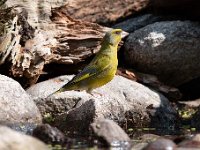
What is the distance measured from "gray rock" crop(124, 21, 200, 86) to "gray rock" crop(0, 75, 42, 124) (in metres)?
3.09

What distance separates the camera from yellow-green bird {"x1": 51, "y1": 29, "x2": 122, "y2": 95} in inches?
391

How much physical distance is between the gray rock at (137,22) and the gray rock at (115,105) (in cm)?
215

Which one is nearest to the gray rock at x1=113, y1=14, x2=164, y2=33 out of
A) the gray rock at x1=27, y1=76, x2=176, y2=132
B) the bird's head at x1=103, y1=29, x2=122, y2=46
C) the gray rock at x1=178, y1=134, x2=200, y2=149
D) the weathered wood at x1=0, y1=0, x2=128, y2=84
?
the weathered wood at x1=0, y1=0, x2=128, y2=84

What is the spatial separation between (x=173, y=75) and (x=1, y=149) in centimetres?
696

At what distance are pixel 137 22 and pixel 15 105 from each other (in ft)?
15.2

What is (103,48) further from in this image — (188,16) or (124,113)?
(188,16)

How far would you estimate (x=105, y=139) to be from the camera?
749cm

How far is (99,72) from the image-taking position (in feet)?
32.6

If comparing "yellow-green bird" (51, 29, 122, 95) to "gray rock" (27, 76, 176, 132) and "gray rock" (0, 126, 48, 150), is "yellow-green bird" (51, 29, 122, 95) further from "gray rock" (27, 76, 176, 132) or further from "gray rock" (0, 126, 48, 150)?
"gray rock" (0, 126, 48, 150)

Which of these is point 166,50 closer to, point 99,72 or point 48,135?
point 99,72

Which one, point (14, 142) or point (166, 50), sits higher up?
point (14, 142)

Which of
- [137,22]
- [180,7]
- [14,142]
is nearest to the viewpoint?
[14,142]

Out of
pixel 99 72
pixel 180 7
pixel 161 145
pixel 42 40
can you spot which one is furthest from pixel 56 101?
pixel 180 7

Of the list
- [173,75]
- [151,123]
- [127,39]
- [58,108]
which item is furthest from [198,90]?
[58,108]
